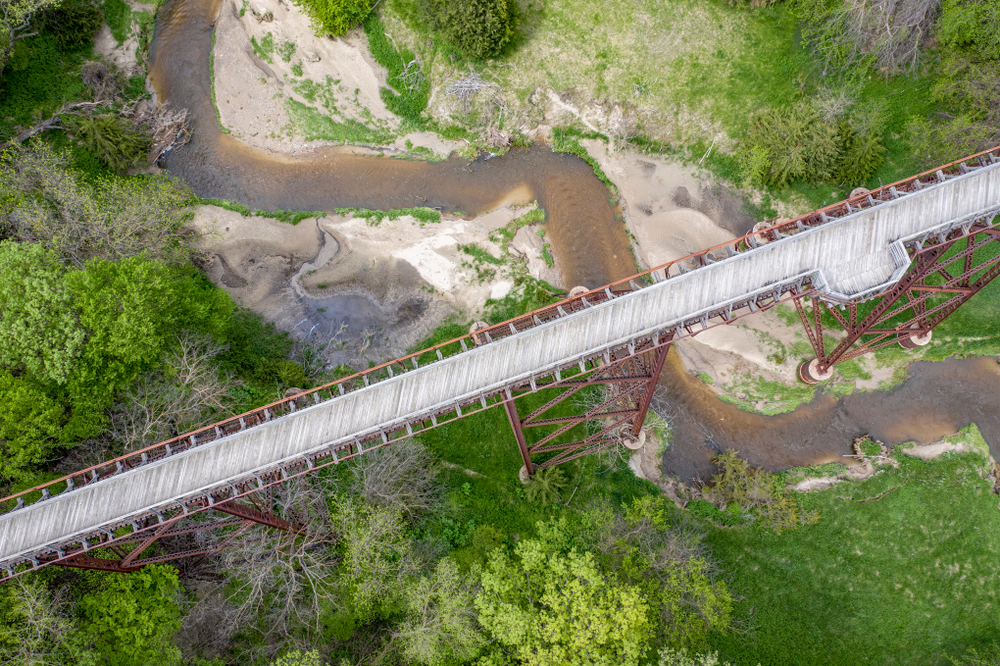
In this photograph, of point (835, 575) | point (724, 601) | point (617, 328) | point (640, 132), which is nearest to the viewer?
point (617, 328)

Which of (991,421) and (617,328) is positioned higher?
(617,328)

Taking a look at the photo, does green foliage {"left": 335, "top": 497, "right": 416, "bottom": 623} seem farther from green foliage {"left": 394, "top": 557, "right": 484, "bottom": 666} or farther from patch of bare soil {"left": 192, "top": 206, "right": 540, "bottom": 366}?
patch of bare soil {"left": 192, "top": 206, "right": 540, "bottom": 366}

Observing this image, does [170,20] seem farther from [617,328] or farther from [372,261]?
[617,328]

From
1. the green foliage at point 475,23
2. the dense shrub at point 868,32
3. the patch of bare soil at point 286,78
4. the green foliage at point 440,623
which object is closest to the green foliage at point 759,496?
the green foliage at point 440,623

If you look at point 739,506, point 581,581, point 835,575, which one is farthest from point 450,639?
point 835,575

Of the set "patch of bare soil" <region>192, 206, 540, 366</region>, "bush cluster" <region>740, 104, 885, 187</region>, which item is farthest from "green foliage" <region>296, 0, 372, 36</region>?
"bush cluster" <region>740, 104, 885, 187</region>

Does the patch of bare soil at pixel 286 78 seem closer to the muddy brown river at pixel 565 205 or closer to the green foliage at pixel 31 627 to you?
the muddy brown river at pixel 565 205
